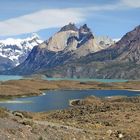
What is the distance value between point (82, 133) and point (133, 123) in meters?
16.2

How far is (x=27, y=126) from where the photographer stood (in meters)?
41.2

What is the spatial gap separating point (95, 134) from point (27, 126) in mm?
7648

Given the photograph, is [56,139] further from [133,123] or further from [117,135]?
[133,123]

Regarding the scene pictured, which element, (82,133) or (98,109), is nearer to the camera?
(82,133)

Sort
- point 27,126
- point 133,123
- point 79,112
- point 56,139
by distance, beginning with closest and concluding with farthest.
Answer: point 56,139 < point 27,126 < point 133,123 < point 79,112

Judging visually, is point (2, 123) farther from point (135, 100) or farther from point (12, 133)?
point (135, 100)

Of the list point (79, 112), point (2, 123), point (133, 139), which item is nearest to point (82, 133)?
point (133, 139)

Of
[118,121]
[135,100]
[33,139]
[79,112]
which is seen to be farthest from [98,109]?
[33,139]

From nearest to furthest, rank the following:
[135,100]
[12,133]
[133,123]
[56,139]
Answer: [12,133], [56,139], [133,123], [135,100]

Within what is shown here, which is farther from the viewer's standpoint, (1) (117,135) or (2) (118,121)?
(2) (118,121)

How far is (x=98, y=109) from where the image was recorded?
80625mm

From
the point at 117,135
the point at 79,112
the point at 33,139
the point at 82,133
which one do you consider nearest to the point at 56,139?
the point at 33,139

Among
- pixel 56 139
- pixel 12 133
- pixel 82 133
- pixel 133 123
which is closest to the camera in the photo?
pixel 12 133

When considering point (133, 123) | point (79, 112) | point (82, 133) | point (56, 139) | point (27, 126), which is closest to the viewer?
point (56, 139)
